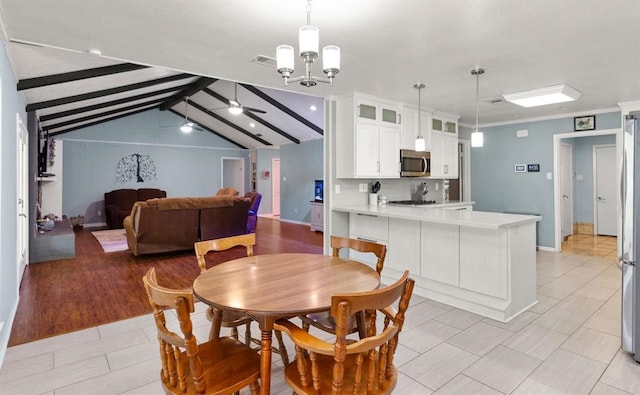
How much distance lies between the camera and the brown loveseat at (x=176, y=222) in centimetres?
523

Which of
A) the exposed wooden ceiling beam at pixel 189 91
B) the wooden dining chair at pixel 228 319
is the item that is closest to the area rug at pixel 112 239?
the exposed wooden ceiling beam at pixel 189 91

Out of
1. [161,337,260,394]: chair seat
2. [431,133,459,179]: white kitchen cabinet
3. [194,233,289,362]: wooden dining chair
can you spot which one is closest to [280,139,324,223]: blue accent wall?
[431,133,459,179]: white kitchen cabinet

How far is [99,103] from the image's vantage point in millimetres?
7008

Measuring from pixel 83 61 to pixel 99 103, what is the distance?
3.33 meters

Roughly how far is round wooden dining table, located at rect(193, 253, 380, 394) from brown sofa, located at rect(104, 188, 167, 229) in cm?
767

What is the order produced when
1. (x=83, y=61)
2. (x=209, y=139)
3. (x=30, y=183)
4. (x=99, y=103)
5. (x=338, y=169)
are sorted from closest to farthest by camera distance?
(x=83, y=61), (x=338, y=169), (x=30, y=183), (x=99, y=103), (x=209, y=139)

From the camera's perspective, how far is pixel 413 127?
5070 mm

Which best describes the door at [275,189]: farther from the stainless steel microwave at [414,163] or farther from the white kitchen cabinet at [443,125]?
the stainless steel microwave at [414,163]

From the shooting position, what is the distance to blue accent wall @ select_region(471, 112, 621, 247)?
5.83 m

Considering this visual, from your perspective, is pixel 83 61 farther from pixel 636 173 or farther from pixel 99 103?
pixel 636 173

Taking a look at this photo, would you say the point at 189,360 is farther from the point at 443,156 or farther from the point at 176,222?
the point at 443,156

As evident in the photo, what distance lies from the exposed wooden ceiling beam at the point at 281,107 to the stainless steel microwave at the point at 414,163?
142 inches

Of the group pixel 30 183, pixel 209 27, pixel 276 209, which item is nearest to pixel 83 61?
pixel 30 183

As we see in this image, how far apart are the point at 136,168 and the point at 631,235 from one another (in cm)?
1072
